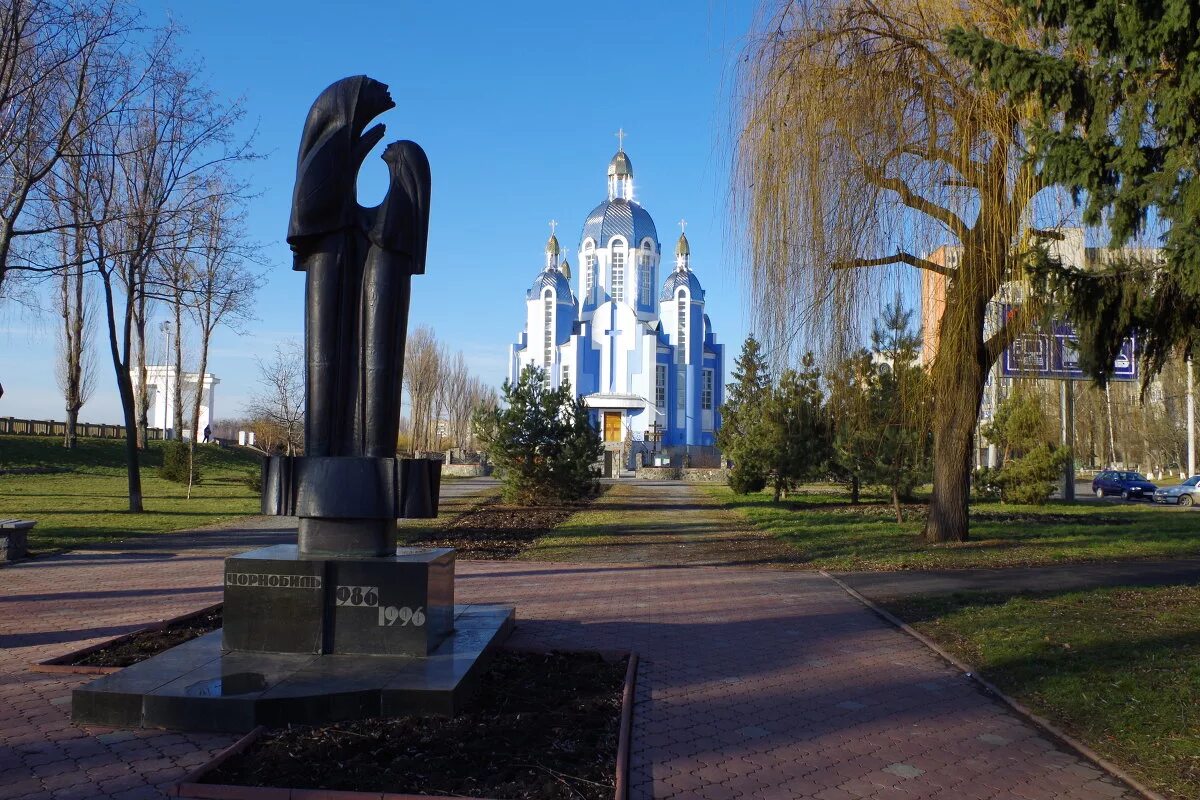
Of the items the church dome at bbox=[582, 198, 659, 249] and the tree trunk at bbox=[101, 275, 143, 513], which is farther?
the church dome at bbox=[582, 198, 659, 249]

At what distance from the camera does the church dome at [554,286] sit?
66500mm

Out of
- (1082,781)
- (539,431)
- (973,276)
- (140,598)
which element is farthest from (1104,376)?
(539,431)

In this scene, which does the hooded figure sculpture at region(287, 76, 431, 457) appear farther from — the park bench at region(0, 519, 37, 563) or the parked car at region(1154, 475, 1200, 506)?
the parked car at region(1154, 475, 1200, 506)

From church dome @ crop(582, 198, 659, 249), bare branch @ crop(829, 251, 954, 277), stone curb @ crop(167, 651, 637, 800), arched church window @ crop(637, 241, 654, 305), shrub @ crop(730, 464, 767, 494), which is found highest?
church dome @ crop(582, 198, 659, 249)

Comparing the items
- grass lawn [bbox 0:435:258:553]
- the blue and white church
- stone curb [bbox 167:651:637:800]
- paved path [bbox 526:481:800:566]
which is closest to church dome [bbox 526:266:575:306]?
the blue and white church

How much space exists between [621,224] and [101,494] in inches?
1735

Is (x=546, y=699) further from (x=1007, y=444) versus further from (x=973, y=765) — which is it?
(x=1007, y=444)

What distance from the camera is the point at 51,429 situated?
43.1 m

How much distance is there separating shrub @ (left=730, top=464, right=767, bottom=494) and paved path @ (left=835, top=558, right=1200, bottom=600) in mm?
18061

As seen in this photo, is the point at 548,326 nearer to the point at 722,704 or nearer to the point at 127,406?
the point at 127,406

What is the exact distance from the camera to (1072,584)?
11.9m

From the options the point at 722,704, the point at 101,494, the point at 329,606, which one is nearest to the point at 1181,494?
the point at 722,704

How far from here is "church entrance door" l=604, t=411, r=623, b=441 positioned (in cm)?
6172

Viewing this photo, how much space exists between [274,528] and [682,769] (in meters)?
16.0
